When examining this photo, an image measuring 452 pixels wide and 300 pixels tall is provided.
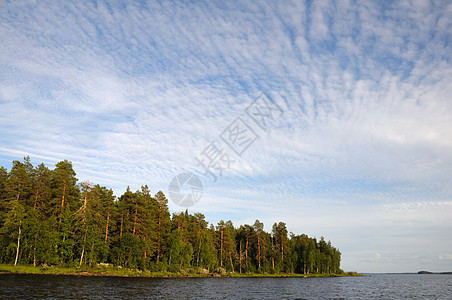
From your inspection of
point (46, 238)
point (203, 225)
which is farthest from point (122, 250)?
point (203, 225)

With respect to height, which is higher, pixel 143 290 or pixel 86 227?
pixel 86 227

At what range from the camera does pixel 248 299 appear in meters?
47.3

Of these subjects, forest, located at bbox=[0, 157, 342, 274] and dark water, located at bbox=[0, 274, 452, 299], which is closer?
dark water, located at bbox=[0, 274, 452, 299]

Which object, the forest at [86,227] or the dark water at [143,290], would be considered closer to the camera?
the dark water at [143,290]

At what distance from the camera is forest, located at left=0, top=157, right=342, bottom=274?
72.2m

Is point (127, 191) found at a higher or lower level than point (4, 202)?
higher

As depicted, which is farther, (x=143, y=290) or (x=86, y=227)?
(x=86, y=227)

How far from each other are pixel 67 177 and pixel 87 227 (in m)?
14.7

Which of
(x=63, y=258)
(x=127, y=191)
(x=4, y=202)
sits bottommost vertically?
(x=63, y=258)

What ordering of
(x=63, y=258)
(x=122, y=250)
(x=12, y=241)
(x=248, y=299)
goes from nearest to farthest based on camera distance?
(x=248, y=299) → (x=12, y=241) → (x=63, y=258) → (x=122, y=250)

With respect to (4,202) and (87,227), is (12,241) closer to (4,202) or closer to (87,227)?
(4,202)

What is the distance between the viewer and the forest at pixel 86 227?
72.2 metres

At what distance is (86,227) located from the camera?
80.5 meters

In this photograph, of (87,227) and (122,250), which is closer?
(87,227)
